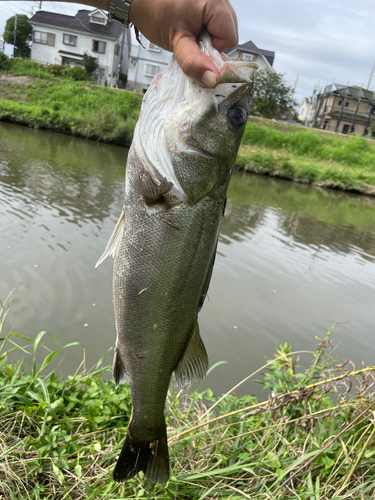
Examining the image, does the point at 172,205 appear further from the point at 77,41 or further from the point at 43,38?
the point at 43,38

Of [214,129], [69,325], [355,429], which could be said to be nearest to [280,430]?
[355,429]

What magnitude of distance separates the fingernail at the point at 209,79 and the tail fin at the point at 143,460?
1651mm

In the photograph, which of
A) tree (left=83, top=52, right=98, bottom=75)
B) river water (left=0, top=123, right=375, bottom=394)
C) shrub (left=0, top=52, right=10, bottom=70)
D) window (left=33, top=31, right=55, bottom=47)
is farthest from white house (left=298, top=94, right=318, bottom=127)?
river water (left=0, top=123, right=375, bottom=394)

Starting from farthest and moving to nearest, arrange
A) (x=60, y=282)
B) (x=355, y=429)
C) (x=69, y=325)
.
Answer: (x=60, y=282) < (x=69, y=325) < (x=355, y=429)

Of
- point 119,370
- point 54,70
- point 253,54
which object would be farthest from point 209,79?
point 253,54

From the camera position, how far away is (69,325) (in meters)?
5.21

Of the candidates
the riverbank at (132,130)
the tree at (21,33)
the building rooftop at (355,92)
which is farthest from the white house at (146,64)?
the building rooftop at (355,92)

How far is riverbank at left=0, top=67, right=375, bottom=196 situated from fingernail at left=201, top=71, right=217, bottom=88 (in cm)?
2489

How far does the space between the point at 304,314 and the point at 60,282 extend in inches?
184

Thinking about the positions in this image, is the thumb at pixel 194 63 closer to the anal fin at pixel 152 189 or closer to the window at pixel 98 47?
the anal fin at pixel 152 189

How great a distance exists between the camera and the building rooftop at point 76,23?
42031 millimetres

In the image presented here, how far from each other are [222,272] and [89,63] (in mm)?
41082

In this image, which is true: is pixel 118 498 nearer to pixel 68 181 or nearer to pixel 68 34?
pixel 68 181

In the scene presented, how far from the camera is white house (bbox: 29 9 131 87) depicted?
137ft
